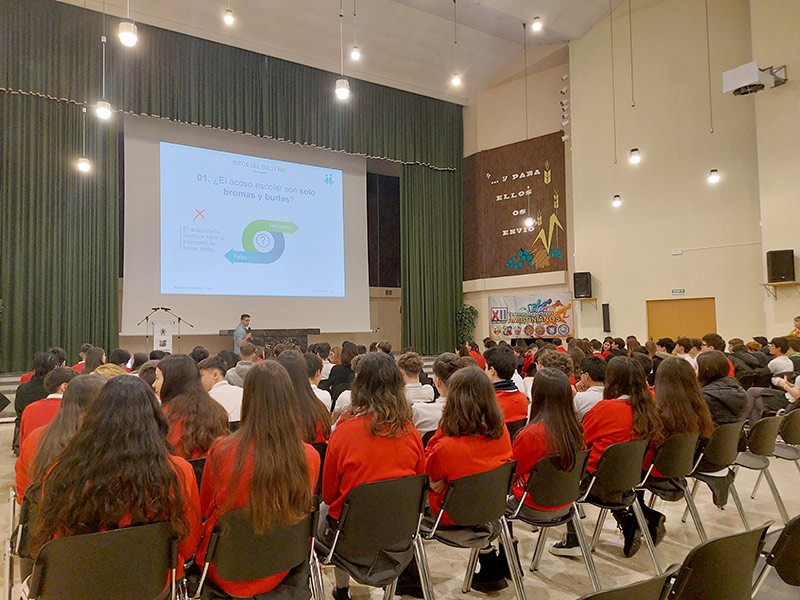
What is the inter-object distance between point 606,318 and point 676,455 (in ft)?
30.0

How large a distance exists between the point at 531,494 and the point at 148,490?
1693 millimetres

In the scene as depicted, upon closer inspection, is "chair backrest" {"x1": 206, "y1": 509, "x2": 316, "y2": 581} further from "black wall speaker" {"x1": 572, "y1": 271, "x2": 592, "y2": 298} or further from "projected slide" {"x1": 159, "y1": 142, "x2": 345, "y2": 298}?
"black wall speaker" {"x1": 572, "y1": 271, "x2": 592, "y2": 298}

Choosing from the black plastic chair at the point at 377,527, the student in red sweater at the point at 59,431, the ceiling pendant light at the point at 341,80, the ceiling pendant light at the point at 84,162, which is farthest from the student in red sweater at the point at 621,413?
the ceiling pendant light at the point at 84,162

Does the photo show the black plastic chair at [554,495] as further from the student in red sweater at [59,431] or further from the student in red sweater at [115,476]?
the student in red sweater at [59,431]

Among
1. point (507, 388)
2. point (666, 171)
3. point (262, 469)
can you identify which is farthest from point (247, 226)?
point (262, 469)

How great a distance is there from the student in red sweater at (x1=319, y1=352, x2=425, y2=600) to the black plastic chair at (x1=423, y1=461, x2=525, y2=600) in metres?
0.20

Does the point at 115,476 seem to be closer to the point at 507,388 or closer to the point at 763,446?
the point at 507,388

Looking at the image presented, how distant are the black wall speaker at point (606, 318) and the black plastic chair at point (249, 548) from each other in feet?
35.1

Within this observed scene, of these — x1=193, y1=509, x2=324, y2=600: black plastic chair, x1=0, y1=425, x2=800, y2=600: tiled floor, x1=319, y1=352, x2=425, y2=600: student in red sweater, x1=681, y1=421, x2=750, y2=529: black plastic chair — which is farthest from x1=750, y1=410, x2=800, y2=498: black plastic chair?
x1=193, y1=509, x2=324, y2=600: black plastic chair

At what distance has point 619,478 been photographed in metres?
2.79

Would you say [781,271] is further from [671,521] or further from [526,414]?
[526,414]

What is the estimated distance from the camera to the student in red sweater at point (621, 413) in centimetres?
301

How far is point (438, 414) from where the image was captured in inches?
127

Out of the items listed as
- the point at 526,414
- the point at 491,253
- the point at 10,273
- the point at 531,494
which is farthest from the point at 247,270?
the point at 531,494
